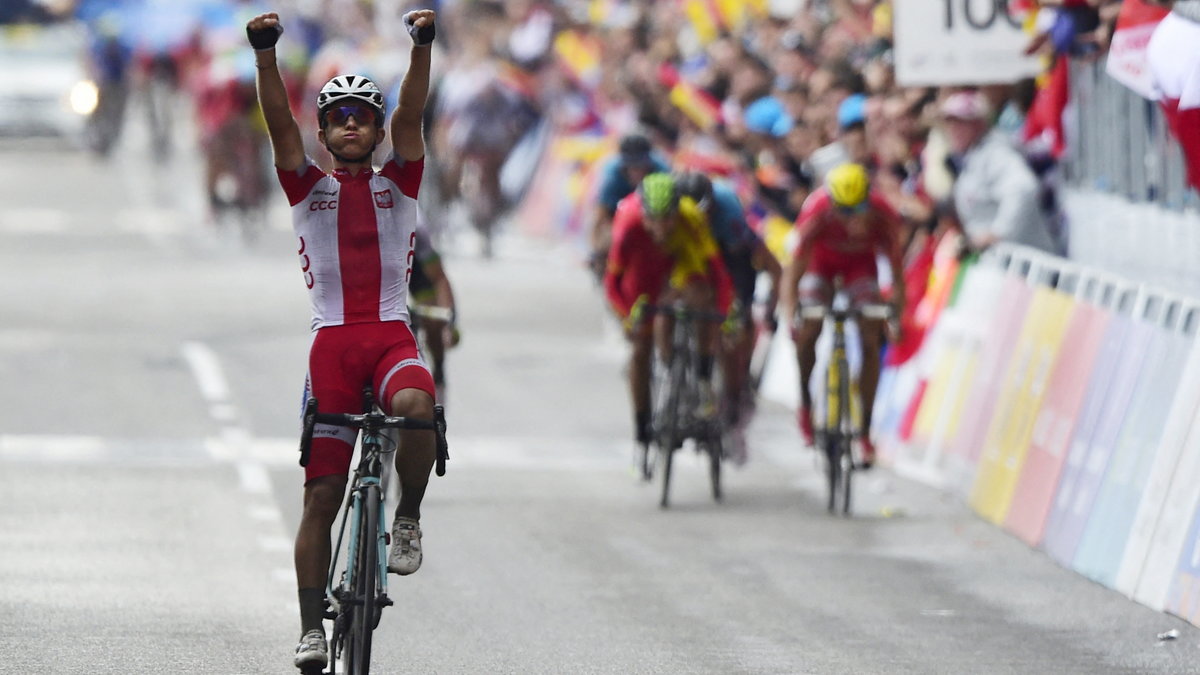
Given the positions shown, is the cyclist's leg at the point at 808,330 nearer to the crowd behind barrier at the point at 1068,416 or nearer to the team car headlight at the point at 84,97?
the crowd behind barrier at the point at 1068,416

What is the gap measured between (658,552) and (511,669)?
3.04 metres

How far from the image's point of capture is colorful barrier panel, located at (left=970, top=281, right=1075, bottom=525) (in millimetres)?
13977

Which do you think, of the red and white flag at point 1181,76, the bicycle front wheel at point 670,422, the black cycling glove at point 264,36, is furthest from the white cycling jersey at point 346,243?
the bicycle front wheel at point 670,422

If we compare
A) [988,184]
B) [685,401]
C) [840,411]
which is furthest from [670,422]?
[988,184]

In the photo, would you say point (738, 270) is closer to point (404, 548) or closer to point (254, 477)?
point (254, 477)

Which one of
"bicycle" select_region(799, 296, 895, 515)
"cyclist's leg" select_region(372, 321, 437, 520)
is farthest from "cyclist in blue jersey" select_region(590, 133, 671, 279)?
"cyclist's leg" select_region(372, 321, 437, 520)

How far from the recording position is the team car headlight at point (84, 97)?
44156 millimetres

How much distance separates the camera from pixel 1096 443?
12844mm

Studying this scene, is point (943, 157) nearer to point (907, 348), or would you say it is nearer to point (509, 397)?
point (907, 348)

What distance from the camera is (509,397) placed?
19.3 meters

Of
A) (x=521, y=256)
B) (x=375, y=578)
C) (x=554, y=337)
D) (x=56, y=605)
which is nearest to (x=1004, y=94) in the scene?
(x=554, y=337)

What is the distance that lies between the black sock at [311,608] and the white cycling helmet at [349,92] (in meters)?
1.50

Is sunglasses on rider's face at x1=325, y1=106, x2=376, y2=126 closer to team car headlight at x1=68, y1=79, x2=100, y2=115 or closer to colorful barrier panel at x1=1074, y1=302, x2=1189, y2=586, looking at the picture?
colorful barrier panel at x1=1074, y1=302, x2=1189, y2=586

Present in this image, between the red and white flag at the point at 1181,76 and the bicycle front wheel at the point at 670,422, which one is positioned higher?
the red and white flag at the point at 1181,76
